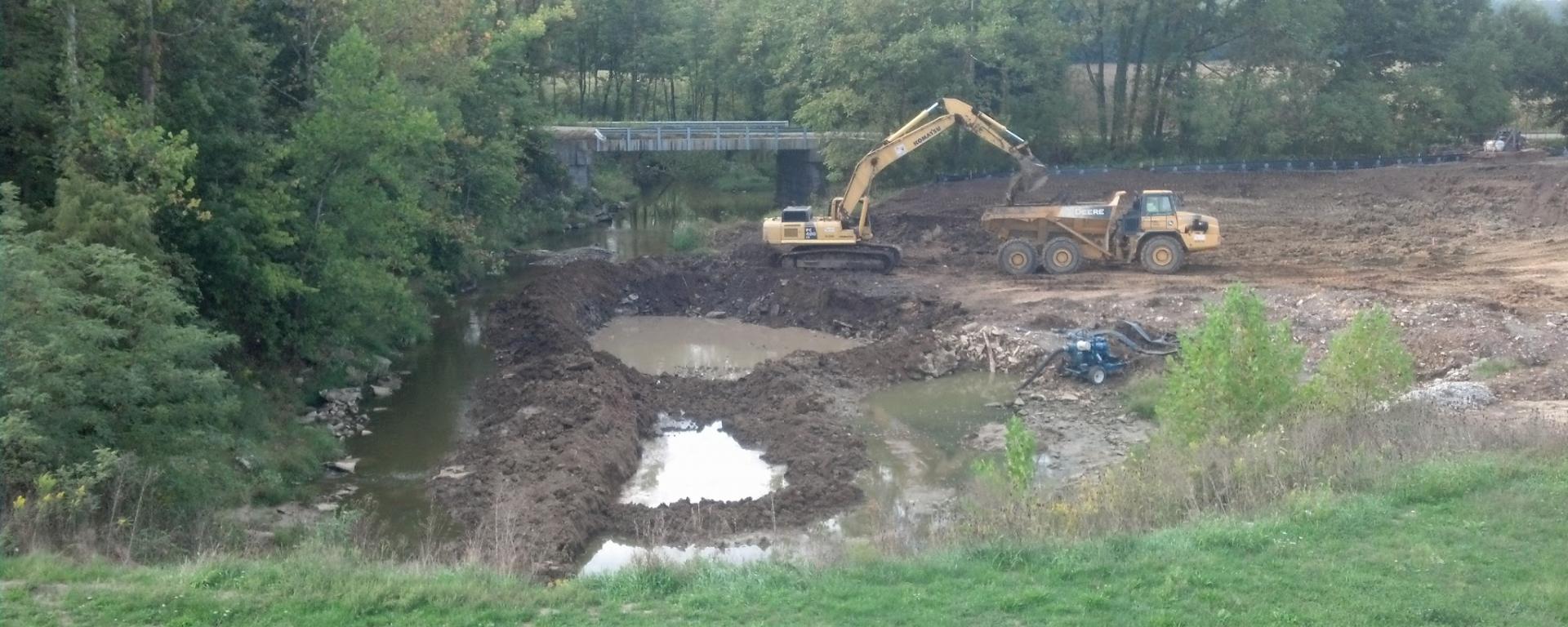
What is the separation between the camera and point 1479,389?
18.1 metres

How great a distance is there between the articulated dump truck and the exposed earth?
25.4 inches

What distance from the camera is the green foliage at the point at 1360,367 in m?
14.2

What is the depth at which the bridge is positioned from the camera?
1886 inches

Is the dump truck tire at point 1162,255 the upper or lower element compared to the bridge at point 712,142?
lower

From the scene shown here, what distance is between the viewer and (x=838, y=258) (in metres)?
34.1

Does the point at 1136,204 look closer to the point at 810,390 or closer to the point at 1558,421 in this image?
the point at 810,390

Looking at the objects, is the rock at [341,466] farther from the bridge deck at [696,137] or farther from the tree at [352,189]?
the bridge deck at [696,137]

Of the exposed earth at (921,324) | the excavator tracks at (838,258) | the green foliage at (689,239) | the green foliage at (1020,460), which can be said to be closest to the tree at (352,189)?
the exposed earth at (921,324)

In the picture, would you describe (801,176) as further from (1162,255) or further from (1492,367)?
(1492,367)

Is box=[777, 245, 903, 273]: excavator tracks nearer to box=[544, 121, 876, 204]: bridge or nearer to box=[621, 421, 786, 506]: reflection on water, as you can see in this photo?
box=[621, 421, 786, 506]: reflection on water

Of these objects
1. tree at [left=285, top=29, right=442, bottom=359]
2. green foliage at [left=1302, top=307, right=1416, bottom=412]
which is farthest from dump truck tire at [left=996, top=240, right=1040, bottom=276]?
green foliage at [left=1302, top=307, right=1416, bottom=412]

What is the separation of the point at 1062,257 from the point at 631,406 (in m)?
14.1

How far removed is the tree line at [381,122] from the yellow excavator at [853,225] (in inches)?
287

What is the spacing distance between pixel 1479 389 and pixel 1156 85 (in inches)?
1466
